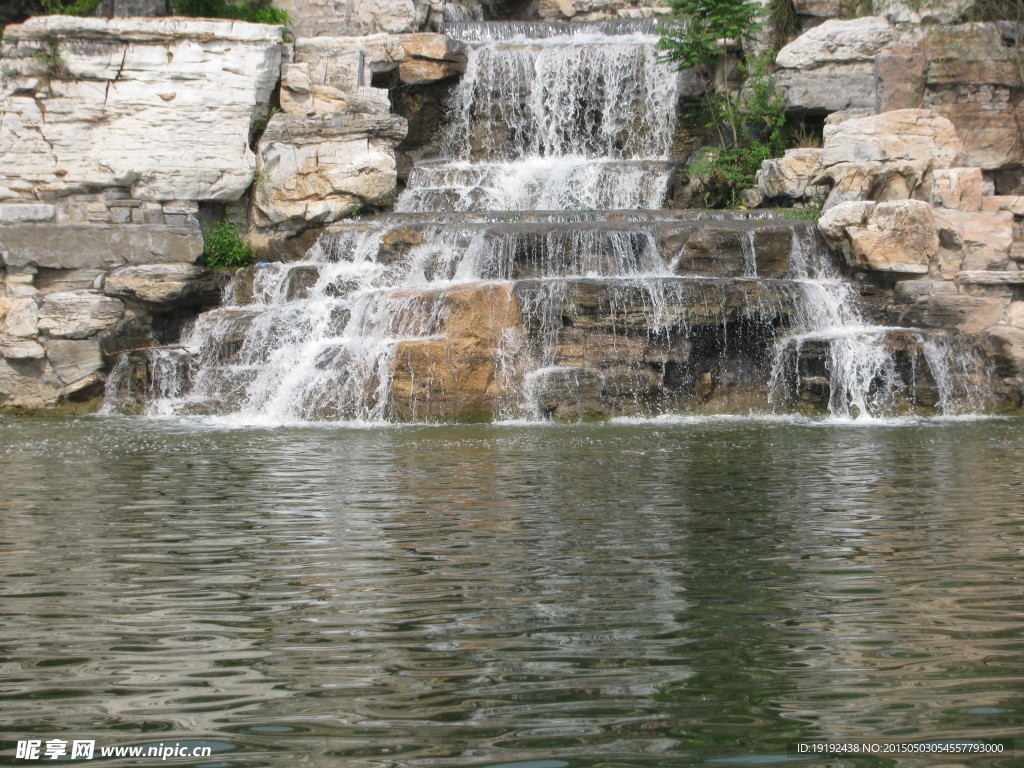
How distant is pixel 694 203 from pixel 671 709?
14943 mm

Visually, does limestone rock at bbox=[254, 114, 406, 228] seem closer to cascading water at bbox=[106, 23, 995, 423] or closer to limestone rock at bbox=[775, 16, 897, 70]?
cascading water at bbox=[106, 23, 995, 423]

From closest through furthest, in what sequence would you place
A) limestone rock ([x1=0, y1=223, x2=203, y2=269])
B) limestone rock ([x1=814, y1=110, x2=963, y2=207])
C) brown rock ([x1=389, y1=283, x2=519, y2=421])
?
brown rock ([x1=389, y1=283, x2=519, y2=421])
limestone rock ([x1=0, y1=223, x2=203, y2=269])
limestone rock ([x1=814, y1=110, x2=963, y2=207])

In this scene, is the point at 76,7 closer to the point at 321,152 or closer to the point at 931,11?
the point at 321,152

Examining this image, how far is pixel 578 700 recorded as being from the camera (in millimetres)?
3100

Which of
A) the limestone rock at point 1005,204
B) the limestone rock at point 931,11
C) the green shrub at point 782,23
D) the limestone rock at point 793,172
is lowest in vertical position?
the limestone rock at point 1005,204

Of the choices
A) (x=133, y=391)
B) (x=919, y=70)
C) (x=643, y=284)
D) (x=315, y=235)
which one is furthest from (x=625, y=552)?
(x=919, y=70)

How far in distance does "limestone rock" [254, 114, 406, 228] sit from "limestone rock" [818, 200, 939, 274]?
699cm

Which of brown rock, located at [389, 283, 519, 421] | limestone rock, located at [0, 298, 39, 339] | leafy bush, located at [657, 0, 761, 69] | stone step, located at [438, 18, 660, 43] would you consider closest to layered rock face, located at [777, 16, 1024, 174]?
leafy bush, located at [657, 0, 761, 69]

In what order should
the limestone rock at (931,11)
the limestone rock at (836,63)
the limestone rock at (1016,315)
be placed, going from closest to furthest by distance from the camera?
the limestone rock at (1016,315) < the limestone rock at (931,11) < the limestone rock at (836,63)

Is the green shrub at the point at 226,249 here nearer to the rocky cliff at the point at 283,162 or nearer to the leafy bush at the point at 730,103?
the rocky cliff at the point at 283,162

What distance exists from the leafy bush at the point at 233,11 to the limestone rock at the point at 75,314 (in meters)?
6.80

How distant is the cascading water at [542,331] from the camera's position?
40.8 ft

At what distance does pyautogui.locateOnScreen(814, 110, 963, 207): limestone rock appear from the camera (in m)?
15.1

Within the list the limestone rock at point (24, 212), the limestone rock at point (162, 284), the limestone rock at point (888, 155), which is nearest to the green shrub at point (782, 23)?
the limestone rock at point (888, 155)
